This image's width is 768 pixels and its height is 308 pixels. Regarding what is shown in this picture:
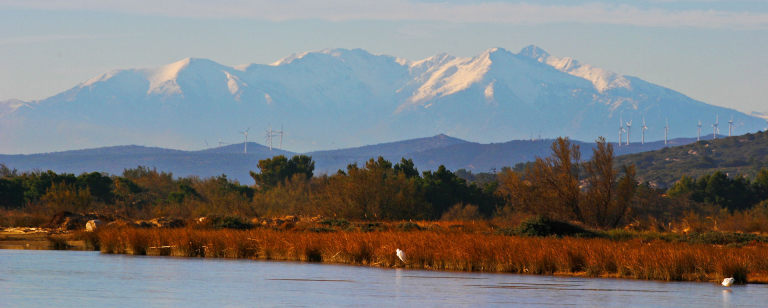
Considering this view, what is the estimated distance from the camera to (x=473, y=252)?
36.0 meters

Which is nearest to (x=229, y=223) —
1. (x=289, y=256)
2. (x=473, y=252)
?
(x=289, y=256)

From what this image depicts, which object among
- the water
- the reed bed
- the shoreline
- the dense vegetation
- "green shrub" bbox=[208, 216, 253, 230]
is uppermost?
the dense vegetation

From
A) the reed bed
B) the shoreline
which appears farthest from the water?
the shoreline

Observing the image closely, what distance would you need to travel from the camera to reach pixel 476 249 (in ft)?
119

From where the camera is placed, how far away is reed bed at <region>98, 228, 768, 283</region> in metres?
33.0

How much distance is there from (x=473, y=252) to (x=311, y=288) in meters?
9.77

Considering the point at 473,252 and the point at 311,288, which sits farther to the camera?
the point at 473,252

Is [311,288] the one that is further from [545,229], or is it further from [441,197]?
[441,197]

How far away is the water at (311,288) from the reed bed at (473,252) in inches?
42.0

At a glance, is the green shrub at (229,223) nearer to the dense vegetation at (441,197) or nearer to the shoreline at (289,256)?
the dense vegetation at (441,197)

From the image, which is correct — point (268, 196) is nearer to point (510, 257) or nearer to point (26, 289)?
point (510, 257)

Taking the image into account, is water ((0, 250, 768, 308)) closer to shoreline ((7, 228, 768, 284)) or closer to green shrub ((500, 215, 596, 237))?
shoreline ((7, 228, 768, 284))

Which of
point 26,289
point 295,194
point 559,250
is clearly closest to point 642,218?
point 559,250

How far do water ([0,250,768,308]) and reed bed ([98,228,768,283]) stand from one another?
1.07 m
